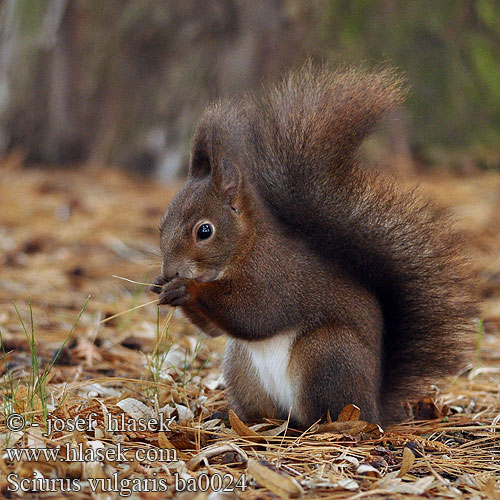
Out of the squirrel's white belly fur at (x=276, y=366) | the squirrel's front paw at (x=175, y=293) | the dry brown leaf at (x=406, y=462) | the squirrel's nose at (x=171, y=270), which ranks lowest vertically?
the dry brown leaf at (x=406, y=462)

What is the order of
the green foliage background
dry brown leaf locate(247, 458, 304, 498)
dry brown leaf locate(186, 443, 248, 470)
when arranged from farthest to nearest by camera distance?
the green foliage background
dry brown leaf locate(186, 443, 248, 470)
dry brown leaf locate(247, 458, 304, 498)

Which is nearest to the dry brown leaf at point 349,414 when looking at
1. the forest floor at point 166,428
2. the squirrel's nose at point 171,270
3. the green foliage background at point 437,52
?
the forest floor at point 166,428

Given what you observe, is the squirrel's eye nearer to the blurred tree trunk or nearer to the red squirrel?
the red squirrel

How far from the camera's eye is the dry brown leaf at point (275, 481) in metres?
1.50

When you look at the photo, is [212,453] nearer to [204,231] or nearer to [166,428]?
[166,428]

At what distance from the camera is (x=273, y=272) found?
2.05m

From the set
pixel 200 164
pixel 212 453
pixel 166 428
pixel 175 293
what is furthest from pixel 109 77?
pixel 212 453

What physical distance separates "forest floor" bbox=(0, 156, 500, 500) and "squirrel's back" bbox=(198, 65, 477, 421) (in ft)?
0.75

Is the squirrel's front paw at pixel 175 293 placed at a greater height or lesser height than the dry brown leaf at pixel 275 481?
greater

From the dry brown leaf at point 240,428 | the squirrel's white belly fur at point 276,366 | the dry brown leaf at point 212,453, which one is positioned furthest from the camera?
the squirrel's white belly fur at point 276,366

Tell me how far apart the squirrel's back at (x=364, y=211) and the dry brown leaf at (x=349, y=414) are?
0.24 m

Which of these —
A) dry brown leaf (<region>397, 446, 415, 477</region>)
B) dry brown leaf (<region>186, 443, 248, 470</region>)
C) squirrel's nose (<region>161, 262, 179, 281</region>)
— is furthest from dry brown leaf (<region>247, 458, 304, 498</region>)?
squirrel's nose (<region>161, 262, 179, 281</region>)

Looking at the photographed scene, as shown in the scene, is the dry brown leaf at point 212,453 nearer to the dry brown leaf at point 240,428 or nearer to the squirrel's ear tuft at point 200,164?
the dry brown leaf at point 240,428

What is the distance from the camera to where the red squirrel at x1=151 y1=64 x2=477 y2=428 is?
1.99m
